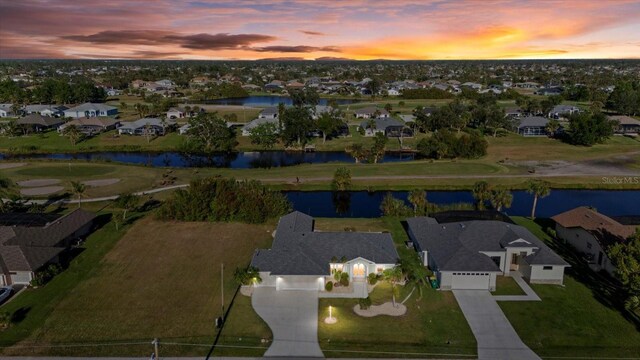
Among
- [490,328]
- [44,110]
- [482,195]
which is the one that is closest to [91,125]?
[44,110]

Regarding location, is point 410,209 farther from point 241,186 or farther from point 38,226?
point 38,226

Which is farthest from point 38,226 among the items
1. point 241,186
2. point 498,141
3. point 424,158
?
point 498,141

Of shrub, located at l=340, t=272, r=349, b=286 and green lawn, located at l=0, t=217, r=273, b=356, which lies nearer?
green lawn, located at l=0, t=217, r=273, b=356

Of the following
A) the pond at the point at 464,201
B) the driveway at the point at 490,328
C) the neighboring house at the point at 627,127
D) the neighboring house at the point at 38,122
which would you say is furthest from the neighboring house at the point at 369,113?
the driveway at the point at 490,328

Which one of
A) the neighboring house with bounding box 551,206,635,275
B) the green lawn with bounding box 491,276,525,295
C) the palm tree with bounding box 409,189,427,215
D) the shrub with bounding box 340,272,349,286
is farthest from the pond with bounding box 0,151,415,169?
the green lawn with bounding box 491,276,525,295

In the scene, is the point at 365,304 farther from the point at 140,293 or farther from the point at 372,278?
the point at 140,293

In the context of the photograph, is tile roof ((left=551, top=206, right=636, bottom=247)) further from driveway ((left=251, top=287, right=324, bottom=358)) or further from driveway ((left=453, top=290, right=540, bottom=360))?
driveway ((left=251, top=287, right=324, bottom=358))
